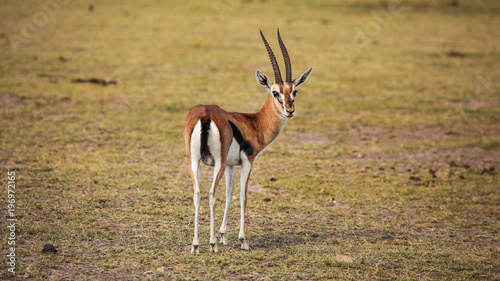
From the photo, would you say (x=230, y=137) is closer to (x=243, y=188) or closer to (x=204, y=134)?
(x=204, y=134)

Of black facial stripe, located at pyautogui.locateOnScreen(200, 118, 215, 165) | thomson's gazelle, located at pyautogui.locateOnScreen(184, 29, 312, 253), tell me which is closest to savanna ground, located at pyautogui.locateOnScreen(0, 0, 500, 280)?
thomson's gazelle, located at pyautogui.locateOnScreen(184, 29, 312, 253)

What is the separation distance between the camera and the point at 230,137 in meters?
6.47

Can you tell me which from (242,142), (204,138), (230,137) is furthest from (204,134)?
(242,142)

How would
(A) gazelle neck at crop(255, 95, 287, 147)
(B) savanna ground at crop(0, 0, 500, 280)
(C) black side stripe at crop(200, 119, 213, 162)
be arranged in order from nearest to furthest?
(C) black side stripe at crop(200, 119, 213, 162) < (B) savanna ground at crop(0, 0, 500, 280) < (A) gazelle neck at crop(255, 95, 287, 147)

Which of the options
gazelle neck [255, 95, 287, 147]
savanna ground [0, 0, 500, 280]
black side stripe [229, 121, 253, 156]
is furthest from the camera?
gazelle neck [255, 95, 287, 147]

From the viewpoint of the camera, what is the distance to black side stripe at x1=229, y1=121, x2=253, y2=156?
6.71m

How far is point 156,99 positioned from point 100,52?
6650 mm

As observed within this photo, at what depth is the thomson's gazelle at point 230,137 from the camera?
20.5 ft

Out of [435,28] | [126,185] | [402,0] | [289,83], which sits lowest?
[126,185]

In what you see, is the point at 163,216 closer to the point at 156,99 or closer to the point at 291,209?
the point at 291,209

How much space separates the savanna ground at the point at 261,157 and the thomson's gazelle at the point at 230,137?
640 mm

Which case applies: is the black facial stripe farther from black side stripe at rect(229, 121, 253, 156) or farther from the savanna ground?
the savanna ground

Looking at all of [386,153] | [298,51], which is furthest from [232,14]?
[386,153]

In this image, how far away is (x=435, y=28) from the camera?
99.3ft
